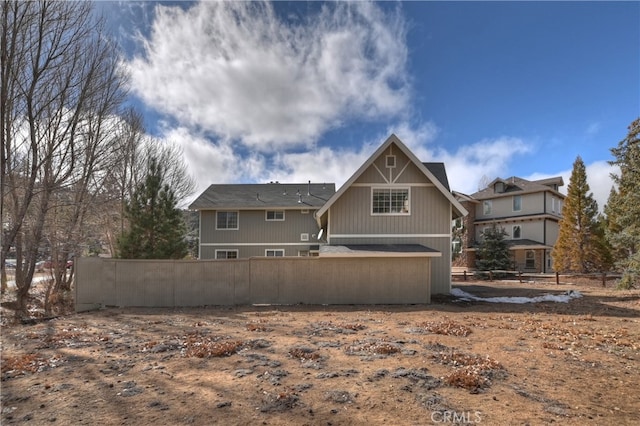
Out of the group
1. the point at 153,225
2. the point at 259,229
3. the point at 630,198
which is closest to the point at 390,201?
the point at 630,198

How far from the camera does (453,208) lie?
52.0 ft

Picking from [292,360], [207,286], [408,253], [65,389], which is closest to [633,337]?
[408,253]

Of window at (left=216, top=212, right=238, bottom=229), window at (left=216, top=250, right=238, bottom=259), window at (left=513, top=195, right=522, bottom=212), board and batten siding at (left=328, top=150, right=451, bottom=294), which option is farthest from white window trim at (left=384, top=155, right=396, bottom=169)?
window at (left=513, top=195, right=522, bottom=212)

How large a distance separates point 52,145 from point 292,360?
14.0m

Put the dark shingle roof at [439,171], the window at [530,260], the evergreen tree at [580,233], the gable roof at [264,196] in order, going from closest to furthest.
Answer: the dark shingle roof at [439,171] < the gable roof at [264,196] < the evergreen tree at [580,233] < the window at [530,260]

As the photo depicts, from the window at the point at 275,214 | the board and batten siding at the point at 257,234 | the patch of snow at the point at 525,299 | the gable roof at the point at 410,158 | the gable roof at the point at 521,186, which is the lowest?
the patch of snow at the point at 525,299

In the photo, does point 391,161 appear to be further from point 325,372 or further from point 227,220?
point 227,220

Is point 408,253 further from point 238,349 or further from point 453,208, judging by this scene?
point 238,349

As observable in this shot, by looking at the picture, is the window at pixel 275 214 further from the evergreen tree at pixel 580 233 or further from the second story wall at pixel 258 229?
the evergreen tree at pixel 580 233

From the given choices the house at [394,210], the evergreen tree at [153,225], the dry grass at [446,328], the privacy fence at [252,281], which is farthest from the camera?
the evergreen tree at [153,225]

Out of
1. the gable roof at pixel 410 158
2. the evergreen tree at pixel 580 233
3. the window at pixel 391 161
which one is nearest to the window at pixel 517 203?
the evergreen tree at pixel 580 233

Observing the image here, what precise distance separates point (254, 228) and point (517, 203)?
24967 millimetres

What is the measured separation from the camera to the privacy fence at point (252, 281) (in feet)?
41.8

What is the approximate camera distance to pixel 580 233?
25469 millimetres
